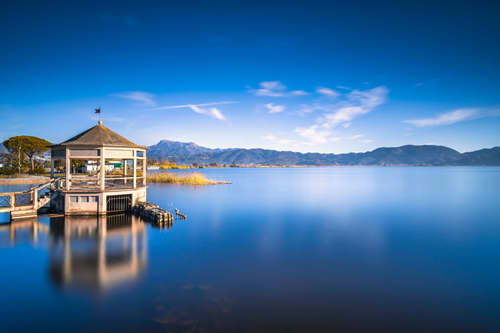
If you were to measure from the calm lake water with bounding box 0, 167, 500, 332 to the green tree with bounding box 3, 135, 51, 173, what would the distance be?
1832 inches

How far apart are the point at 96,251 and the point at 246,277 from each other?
22.5 ft

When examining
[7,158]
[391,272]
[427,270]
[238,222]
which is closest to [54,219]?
[238,222]

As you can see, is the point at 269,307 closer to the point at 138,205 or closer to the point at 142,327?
the point at 142,327

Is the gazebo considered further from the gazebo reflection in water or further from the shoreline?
the shoreline

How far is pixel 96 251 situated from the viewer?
1183 cm

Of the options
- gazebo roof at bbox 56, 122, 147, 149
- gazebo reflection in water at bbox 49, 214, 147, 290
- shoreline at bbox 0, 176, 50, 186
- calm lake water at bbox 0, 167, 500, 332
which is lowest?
calm lake water at bbox 0, 167, 500, 332

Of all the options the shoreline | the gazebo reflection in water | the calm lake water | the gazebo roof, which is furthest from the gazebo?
the shoreline

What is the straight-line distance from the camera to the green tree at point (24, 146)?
168 ft

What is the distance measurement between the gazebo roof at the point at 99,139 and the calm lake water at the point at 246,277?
4747 millimetres

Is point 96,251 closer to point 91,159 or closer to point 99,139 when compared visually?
point 91,159

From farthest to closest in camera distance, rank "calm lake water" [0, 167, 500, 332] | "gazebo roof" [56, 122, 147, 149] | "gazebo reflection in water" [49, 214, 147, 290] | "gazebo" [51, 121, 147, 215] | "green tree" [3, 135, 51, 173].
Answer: "green tree" [3, 135, 51, 173] → "gazebo" [51, 121, 147, 215] → "gazebo roof" [56, 122, 147, 149] → "gazebo reflection in water" [49, 214, 147, 290] → "calm lake water" [0, 167, 500, 332]

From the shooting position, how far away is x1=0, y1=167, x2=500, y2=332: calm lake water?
7.07 metres

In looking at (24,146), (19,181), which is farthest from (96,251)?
(24,146)

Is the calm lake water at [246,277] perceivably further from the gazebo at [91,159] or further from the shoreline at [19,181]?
the shoreline at [19,181]
